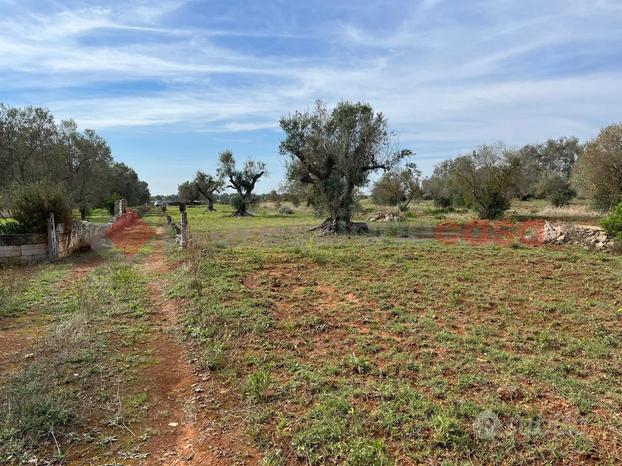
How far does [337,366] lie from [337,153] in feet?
53.5

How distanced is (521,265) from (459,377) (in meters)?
6.90

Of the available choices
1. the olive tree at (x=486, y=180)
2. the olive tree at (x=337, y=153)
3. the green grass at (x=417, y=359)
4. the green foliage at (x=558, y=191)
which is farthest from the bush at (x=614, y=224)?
the green foliage at (x=558, y=191)

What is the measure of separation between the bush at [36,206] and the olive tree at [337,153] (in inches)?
440

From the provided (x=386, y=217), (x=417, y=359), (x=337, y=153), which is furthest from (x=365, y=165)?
(x=417, y=359)

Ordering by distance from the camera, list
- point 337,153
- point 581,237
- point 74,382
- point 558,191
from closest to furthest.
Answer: point 74,382, point 581,237, point 337,153, point 558,191

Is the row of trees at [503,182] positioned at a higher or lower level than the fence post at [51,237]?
higher

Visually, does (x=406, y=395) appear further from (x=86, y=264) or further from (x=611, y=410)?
(x=86, y=264)

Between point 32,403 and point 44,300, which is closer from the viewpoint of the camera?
point 32,403

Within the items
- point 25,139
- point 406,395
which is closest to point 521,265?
point 406,395

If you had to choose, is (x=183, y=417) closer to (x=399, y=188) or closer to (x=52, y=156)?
(x=52, y=156)

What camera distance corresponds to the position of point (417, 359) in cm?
440

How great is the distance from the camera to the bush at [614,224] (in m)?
11.7

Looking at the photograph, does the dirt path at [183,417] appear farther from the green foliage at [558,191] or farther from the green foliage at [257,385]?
the green foliage at [558,191]

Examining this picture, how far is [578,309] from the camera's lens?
6188 mm
